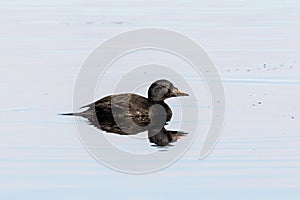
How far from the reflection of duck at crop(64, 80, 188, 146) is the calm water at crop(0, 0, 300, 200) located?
363 mm

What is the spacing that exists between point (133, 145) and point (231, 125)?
1.25 metres

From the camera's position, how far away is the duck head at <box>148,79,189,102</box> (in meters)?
13.2

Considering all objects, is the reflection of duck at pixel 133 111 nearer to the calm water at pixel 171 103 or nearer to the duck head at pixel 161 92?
the duck head at pixel 161 92

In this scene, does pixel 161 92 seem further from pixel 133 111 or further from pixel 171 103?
pixel 171 103

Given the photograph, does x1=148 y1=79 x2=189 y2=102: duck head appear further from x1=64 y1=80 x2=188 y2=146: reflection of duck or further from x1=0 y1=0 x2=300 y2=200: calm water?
x1=0 y1=0 x2=300 y2=200: calm water

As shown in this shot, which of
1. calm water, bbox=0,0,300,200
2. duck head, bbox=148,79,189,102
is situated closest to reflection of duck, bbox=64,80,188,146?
duck head, bbox=148,79,189,102

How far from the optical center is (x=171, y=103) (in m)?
13.9

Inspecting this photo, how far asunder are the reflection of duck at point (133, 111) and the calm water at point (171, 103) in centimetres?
36

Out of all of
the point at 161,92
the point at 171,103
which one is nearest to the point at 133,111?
the point at 161,92

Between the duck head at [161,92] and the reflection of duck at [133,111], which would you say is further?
the duck head at [161,92]

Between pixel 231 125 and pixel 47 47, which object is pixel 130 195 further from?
pixel 47 47

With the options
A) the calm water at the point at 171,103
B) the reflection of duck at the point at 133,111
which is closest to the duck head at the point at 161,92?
the reflection of duck at the point at 133,111

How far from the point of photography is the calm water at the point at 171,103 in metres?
9.79

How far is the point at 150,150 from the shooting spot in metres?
11.5
